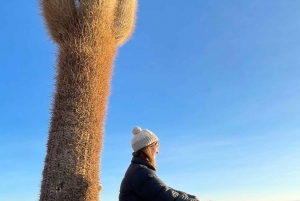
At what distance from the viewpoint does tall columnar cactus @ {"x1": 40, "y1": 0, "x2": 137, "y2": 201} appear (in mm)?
3582

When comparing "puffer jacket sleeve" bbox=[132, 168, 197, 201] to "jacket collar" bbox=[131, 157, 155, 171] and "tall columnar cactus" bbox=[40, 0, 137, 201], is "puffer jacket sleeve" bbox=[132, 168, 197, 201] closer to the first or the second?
"jacket collar" bbox=[131, 157, 155, 171]

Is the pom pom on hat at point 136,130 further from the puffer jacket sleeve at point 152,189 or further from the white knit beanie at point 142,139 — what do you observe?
the puffer jacket sleeve at point 152,189

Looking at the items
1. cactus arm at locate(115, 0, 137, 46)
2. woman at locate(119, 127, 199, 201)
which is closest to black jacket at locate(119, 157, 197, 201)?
woman at locate(119, 127, 199, 201)

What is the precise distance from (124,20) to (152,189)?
292 cm

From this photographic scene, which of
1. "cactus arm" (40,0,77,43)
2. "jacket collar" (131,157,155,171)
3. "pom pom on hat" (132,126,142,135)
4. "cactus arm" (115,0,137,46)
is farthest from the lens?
"cactus arm" (115,0,137,46)

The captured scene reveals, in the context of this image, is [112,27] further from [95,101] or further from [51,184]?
[51,184]

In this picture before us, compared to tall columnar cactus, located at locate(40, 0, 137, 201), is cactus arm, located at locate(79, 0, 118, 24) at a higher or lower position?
higher

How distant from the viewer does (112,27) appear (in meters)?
4.68

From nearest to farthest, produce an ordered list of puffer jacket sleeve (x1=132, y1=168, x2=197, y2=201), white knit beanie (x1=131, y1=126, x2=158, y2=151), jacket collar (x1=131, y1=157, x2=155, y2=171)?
puffer jacket sleeve (x1=132, y1=168, x2=197, y2=201) → jacket collar (x1=131, y1=157, x2=155, y2=171) → white knit beanie (x1=131, y1=126, x2=158, y2=151)

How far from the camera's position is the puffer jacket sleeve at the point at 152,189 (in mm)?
2756

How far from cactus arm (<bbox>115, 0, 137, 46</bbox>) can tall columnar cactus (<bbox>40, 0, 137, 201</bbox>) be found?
5cm

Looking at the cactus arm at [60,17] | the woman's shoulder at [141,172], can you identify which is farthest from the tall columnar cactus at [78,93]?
the woman's shoulder at [141,172]

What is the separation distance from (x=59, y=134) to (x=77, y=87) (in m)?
0.60

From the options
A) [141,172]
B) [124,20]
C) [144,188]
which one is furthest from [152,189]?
[124,20]
